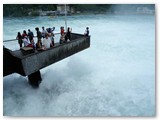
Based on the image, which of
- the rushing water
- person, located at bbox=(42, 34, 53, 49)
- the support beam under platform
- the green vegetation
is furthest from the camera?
the support beam under platform

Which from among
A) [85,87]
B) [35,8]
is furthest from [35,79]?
[35,8]

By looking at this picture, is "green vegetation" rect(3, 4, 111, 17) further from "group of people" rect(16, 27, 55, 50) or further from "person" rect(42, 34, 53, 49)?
"person" rect(42, 34, 53, 49)

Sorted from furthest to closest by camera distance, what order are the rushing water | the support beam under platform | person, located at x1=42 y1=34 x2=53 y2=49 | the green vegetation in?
the support beam under platform < the rushing water < person, located at x1=42 y1=34 x2=53 y2=49 < the green vegetation

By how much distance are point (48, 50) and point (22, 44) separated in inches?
21.3

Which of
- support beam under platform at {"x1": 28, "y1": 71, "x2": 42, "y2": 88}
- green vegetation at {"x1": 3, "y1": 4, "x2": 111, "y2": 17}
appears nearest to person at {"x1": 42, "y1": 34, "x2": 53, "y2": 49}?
green vegetation at {"x1": 3, "y1": 4, "x2": 111, "y2": 17}

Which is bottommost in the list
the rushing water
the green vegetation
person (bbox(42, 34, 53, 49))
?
the rushing water

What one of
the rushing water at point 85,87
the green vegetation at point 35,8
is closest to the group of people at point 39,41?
the rushing water at point 85,87

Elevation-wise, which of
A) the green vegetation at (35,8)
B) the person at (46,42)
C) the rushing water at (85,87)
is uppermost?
the green vegetation at (35,8)

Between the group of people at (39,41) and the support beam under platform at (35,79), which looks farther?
the support beam under platform at (35,79)

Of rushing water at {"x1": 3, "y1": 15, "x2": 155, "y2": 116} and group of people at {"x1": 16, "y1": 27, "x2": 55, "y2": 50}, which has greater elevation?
group of people at {"x1": 16, "y1": 27, "x2": 55, "y2": 50}

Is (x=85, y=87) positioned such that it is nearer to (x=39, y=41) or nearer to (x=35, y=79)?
(x=35, y=79)

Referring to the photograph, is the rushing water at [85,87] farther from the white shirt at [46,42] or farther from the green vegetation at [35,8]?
the white shirt at [46,42]

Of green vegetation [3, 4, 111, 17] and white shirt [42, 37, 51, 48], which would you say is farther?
white shirt [42, 37, 51, 48]

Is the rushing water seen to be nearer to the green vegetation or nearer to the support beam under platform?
the support beam under platform
